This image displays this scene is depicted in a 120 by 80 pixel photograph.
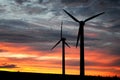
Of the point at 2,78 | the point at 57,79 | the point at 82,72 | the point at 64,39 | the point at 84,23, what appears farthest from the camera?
the point at 57,79

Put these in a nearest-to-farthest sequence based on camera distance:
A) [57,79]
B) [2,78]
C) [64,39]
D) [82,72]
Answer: [82,72] < [2,78] < [64,39] < [57,79]

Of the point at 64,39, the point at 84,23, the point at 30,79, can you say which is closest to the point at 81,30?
the point at 84,23

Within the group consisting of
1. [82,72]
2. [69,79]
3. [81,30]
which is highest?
[81,30]

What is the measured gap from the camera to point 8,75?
113625mm

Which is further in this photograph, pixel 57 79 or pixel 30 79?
pixel 57 79

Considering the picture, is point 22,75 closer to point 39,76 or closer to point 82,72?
point 39,76

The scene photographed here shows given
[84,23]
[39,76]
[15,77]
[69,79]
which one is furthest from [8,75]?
[84,23]

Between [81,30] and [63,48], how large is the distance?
1379 inches

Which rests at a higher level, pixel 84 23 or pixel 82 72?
pixel 84 23

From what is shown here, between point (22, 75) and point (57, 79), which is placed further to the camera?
point (57, 79)

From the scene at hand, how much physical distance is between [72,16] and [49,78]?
165 ft

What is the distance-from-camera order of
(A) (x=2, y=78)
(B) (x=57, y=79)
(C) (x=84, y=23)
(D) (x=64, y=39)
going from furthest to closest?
(B) (x=57, y=79), (D) (x=64, y=39), (A) (x=2, y=78), (C) (x=84, y=23)

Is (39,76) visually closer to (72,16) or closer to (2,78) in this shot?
(2,78)

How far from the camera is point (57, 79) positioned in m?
128
